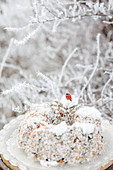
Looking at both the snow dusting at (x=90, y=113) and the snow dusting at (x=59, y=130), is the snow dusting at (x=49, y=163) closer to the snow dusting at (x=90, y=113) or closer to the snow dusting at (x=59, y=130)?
the snow dusting at (x=59, y=130)

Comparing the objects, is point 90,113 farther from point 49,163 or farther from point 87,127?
point 49,163

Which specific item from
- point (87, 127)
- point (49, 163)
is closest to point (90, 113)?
point (87, 127)

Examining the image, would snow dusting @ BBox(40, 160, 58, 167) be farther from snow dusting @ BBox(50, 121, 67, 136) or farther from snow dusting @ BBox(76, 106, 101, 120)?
snow dusting @ BBox(76, 106, 101, 120)

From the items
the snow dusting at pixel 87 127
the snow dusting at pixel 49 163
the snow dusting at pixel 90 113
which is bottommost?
the snow dusting at pixel 49 163

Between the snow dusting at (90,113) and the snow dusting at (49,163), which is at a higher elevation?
the snow dusting at (90,113)

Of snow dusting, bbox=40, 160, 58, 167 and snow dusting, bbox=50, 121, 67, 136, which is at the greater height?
snow dusting, bbox=50, 121, 67, 136

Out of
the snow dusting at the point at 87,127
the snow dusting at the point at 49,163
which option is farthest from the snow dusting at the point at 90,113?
the snow dusting at the point at 49,163

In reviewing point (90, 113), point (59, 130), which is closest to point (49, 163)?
point (59, 130)

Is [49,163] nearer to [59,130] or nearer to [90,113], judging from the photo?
[59,130]

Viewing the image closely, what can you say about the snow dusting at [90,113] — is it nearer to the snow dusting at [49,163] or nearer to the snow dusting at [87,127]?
the snow dusting at [87,127]

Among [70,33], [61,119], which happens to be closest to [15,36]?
[70,33]

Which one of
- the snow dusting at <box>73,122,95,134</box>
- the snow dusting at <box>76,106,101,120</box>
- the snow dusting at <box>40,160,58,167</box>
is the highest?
the snow dusting at <box>76,106,101,120</box>

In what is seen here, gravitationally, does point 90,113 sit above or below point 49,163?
above

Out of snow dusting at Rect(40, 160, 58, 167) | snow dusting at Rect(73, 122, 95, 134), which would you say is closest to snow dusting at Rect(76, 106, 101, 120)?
snow dusting at Rect(73, 122, 95, 134)
